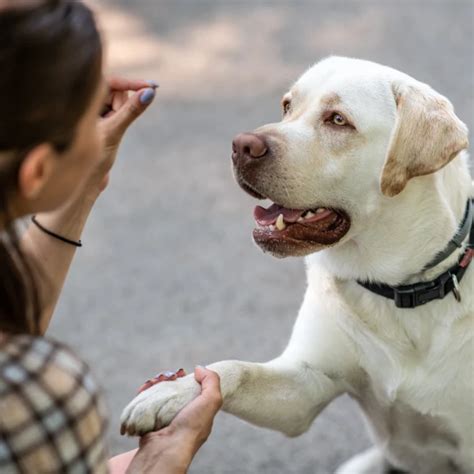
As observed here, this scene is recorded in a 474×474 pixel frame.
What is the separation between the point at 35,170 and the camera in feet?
5.02

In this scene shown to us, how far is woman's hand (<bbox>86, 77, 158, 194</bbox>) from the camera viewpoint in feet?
7.17

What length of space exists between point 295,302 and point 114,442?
3.58 feet

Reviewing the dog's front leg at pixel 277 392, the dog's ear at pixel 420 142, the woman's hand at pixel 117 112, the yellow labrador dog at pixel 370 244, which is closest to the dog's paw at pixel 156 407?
the yellow labrador dog at pixel 370 244

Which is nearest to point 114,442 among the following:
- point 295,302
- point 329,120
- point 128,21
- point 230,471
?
point 230,471

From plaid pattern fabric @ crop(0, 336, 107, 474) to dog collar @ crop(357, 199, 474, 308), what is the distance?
3.34ft

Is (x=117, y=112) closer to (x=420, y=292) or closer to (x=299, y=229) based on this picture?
(x=299, y=229)

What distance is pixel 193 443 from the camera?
2.05 m

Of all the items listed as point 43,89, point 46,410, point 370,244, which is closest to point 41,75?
point 43,89

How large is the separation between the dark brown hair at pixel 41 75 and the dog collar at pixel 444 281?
1.13 metres

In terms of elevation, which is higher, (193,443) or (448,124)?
(448,124)

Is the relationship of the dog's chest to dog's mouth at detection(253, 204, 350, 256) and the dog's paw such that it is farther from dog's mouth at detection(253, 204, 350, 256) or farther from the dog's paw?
the dog's paw

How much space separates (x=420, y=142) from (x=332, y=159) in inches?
9.1

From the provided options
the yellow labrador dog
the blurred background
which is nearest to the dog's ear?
the yellow labrador dog

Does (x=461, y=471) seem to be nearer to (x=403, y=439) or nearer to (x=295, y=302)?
(x=403, y=439)
